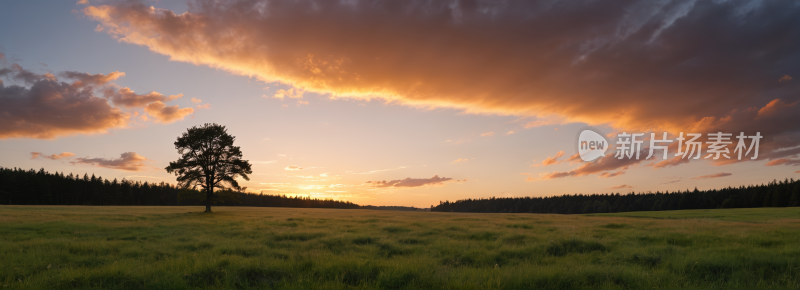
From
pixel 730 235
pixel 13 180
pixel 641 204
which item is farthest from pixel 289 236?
pixel 641 204

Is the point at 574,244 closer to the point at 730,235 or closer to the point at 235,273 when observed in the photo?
the point at 730,235

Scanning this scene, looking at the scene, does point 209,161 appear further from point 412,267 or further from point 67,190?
point 67,190

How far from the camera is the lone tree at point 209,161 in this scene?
4231cm

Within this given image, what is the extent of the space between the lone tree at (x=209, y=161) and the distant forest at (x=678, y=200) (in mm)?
132401

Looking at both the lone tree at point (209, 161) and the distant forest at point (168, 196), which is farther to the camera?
the distant forest at point (168, 196)

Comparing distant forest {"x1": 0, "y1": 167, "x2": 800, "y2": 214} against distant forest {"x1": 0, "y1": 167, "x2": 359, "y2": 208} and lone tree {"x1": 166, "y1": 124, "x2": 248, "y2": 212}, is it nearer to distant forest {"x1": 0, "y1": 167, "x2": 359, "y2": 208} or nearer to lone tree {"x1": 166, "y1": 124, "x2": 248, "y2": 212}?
distant forest {"x1": 0, "y1": 167, "x2": 359, "y2": 208}

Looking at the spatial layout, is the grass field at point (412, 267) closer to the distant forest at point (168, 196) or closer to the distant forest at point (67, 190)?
the distant forest at point (168, 196)

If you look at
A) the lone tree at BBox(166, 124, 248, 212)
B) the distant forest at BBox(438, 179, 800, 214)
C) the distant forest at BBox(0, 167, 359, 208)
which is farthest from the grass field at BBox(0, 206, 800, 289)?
the distant forest at BBox(438, 179, 800, 214)

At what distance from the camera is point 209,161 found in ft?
142

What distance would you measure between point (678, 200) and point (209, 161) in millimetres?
150109

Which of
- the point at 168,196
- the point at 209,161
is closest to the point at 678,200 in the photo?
the point at 209,161

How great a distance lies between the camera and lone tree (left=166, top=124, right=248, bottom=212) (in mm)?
42312

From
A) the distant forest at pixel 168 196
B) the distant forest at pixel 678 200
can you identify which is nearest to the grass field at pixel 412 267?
the distant forest at pixel 168 196

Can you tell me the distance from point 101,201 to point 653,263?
156929 mm
